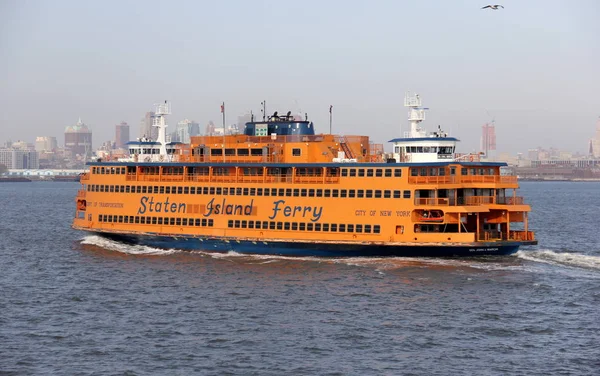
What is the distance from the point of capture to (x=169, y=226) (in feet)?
183

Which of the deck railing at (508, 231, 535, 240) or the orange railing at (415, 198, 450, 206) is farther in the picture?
the deck railing at (508, 231, 535, 240)

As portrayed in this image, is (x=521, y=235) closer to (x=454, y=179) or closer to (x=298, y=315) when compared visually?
(x=454, y=179)

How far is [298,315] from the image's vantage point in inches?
1421

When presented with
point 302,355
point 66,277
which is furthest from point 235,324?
point 66,277

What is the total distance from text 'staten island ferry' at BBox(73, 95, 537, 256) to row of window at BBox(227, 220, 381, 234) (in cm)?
6

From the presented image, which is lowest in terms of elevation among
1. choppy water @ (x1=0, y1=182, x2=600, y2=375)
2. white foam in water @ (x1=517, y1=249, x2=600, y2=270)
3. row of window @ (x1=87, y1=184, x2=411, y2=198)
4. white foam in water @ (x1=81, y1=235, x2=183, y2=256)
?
choppy water @ (x1=0, y1=182, x2=600, y2=375)

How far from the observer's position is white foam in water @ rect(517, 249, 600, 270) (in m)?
47.3

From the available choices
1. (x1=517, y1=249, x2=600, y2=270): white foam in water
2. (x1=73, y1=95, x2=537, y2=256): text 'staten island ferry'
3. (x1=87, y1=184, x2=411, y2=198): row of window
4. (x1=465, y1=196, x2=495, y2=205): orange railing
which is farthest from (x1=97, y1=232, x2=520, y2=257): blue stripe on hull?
(x1=87, y1=184, x2=411, y2=198): row of window

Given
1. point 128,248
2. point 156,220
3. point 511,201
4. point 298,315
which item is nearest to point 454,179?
point 511,201

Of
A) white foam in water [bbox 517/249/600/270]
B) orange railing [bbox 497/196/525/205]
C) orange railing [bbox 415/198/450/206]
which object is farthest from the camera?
orange railing [bbox 497/196/525/205]

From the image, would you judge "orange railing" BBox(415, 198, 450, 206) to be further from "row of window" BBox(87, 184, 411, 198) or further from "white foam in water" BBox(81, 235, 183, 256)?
"white foam in water" BBox(81, 235, 183, 256)

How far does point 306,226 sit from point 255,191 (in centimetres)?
430

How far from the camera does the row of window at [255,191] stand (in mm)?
48531

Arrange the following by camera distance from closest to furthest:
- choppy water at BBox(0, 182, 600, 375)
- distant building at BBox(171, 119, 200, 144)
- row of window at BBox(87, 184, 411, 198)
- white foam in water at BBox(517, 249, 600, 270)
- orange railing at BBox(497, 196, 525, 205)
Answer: choppy water at BBox(0, 182, 600, 375) < white foam in water at BBox(517, 249, 600, 270) < row of window at BBox(87, 184, 411, 198) < orange railing at BBox(497, 196, 525, 205) < distant building at BBox(171, 119, 200, 144)
